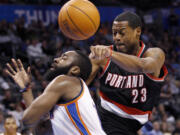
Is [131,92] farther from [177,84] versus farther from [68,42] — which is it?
[177,84]

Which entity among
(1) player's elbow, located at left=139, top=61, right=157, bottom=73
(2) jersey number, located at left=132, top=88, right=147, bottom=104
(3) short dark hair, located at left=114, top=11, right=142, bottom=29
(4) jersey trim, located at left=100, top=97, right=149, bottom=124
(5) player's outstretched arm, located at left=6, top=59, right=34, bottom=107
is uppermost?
(3) short dark hair, located at left=114, top=11, right=142, bottom=29

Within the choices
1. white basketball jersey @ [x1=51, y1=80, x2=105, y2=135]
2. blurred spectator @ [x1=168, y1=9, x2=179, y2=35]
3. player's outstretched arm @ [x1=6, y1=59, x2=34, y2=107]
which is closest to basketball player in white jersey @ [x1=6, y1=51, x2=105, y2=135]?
white basketball jersey @ [x1=51, y1=80, x2=105, y2=135]

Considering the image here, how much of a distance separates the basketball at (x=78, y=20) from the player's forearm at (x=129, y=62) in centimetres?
106

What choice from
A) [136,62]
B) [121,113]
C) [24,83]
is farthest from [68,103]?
[121,113]

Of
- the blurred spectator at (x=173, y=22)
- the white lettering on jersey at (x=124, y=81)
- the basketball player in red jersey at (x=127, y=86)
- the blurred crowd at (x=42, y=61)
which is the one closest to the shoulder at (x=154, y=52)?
the basketball player in red jersey at (x=127, y=86)

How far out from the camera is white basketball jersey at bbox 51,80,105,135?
2.75 metres

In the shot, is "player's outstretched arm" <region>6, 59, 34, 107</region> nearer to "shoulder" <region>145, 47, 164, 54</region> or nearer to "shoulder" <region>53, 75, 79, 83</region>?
"shoulder" <region>53, 75, 79, 83</region>

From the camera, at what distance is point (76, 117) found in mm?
2768

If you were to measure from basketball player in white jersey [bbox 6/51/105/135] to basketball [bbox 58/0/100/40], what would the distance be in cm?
94

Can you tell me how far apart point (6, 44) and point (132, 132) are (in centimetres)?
716

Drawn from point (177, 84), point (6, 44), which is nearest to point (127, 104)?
point (6, 44)

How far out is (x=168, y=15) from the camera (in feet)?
53.4

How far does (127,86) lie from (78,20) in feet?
3.09

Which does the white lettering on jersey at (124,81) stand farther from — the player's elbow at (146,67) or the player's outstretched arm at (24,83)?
the player's outstretched arm at (24,83)
